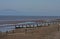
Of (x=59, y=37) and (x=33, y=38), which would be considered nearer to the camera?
(x=59, y=37)

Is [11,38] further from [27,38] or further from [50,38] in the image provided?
[50,38]

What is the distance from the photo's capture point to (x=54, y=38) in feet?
37.2

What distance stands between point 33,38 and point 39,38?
63 centimetres

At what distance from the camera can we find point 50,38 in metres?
11.4

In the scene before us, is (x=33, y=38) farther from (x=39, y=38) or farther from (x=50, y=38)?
(x=50, y=38)

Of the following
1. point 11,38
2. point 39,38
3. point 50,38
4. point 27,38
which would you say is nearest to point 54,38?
point 50,38

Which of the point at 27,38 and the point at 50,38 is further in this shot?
the point at 27,38

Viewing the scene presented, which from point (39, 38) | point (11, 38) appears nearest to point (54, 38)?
point (39, 38)

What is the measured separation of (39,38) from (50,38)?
1532 millimetres

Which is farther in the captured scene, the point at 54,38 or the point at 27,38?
the point at 27,38

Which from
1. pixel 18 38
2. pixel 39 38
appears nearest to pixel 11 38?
pixel 18 38

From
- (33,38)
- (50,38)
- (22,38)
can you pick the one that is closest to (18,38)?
(22,38)

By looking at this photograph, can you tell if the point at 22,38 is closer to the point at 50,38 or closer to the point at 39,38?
the point at 39,38

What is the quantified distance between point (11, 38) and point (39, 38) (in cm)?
258
